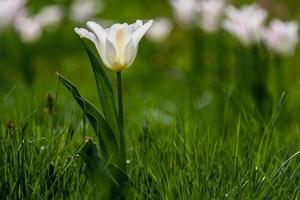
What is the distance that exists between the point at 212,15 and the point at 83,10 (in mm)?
1533

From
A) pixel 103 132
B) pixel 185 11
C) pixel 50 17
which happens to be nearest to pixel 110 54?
pixel 103 132

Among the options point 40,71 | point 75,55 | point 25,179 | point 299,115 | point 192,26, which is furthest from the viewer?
point 75,55

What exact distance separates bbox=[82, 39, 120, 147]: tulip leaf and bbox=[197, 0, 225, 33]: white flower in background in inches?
86.0

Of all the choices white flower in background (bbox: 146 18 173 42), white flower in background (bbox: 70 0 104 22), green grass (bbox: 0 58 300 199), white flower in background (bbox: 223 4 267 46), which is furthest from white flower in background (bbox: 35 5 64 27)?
green grass (bbox: 0 58 300 199)

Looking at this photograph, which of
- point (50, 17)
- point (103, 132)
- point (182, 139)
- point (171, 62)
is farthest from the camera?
point (50, 17)

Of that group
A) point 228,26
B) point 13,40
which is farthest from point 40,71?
point 228,26

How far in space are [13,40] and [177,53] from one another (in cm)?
113

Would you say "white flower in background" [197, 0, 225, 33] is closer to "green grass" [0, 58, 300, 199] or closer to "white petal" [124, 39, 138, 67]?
"green grass" [0, 58, 300, 199]

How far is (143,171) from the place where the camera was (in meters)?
2.14

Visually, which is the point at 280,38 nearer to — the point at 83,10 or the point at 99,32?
the point at 99,32

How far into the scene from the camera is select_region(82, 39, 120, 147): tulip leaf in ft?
6.97

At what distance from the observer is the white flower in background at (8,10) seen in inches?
166

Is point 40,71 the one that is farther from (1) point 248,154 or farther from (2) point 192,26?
(1) point 248,154

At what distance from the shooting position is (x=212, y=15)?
4293mm
